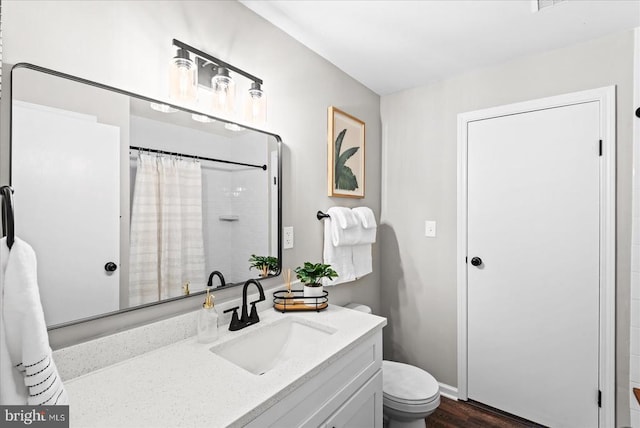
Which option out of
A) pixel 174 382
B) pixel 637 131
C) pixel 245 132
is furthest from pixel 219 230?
pixel 637 131

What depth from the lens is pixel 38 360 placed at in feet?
1.99

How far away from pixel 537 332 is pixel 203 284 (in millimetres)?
1960

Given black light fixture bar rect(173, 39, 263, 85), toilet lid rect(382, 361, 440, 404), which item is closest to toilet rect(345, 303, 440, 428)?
toilet lid rect(382, 361, 440, 404)

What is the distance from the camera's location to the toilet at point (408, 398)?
154 cm

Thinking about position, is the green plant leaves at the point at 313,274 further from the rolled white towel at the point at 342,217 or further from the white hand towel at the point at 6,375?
the white hand towel at the point at 6,375

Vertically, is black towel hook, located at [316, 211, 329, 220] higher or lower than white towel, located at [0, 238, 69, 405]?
higher

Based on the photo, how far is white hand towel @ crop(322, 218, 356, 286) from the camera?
1.91 m

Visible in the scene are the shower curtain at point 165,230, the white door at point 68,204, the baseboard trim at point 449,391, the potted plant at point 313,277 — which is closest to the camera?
the white door at point 68,204

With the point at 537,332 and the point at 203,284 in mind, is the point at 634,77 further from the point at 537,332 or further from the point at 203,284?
the point at 203,284

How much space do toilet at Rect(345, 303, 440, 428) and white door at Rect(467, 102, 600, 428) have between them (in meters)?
0.66

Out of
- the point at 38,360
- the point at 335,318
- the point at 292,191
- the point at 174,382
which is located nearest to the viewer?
the point at 38,360

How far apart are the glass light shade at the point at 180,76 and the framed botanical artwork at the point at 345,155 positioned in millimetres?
959

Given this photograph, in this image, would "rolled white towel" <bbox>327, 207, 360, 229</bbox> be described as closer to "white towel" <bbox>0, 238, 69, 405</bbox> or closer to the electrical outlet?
the electrical outlet

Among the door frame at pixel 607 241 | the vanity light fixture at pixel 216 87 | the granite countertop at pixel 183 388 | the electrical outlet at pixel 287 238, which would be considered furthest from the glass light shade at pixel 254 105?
the door frame at pixel 607 241
